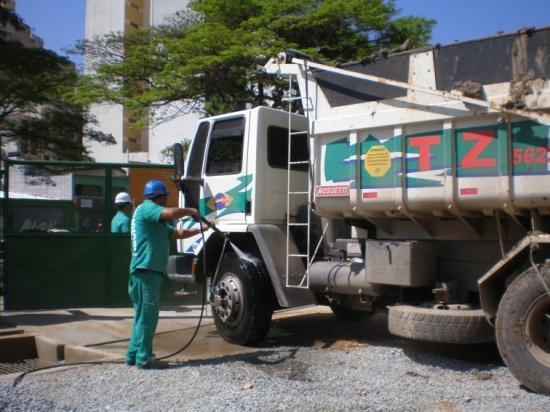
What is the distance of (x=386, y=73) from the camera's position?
231 inches

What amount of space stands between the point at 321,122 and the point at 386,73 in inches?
30.7

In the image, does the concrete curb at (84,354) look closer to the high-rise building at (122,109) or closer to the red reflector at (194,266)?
the red reflector at (194,266)

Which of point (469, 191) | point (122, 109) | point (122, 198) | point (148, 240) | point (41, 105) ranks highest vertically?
point (122, 109)

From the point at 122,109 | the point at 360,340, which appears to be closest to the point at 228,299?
the point at 360,340

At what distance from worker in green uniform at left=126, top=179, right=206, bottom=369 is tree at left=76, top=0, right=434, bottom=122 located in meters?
9.54

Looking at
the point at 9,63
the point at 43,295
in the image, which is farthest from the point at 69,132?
the point at 43,295

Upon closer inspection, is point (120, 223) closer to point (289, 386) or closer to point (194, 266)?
point (194, 266)

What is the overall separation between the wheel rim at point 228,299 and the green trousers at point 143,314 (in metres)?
1.12

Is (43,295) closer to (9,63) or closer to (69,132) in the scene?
(9,63)

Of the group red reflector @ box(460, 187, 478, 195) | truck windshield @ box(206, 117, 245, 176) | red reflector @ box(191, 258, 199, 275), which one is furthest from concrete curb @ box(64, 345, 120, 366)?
red reflector @ box(460, 187, 478, 195)

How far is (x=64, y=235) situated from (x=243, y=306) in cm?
362

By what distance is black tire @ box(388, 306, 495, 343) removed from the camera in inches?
202

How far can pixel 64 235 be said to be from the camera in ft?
30.0

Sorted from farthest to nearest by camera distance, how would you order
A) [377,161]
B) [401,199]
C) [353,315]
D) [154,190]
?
[353,315] → [154,190] → [377,161] → [401,199]
